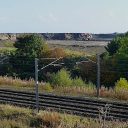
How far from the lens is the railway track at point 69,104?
59.7 ft

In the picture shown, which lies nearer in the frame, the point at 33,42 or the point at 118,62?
the point at 118,62

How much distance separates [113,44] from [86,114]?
29233 mm

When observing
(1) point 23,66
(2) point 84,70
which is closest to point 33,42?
(1) point 23,66

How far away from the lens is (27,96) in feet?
78.8

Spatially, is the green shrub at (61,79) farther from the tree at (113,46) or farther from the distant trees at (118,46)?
the tree at (113,46)

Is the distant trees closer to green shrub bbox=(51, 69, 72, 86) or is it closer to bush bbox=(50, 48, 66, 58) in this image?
bush bbox=(50, 48, 66, 58)

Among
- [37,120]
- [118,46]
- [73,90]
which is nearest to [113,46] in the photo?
[118,46]

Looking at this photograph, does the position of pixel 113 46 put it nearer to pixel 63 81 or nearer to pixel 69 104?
pixel 63 81

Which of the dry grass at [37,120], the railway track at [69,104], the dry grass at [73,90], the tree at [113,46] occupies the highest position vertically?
the tree at [113,46]

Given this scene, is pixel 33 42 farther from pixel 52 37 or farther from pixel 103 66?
pixel 52 37

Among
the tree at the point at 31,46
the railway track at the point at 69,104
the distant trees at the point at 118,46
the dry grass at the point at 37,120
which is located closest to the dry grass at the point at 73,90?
the railway track at the point at 69,104

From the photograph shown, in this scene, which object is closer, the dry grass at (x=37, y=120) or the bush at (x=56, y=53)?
the dry grass at (x=37, y=120)

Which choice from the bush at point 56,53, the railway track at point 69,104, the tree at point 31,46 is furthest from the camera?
the bush at point 56,53

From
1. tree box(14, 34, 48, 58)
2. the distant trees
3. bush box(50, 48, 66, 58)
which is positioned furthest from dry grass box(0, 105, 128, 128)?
bush box(50, 48, 66, 58)
